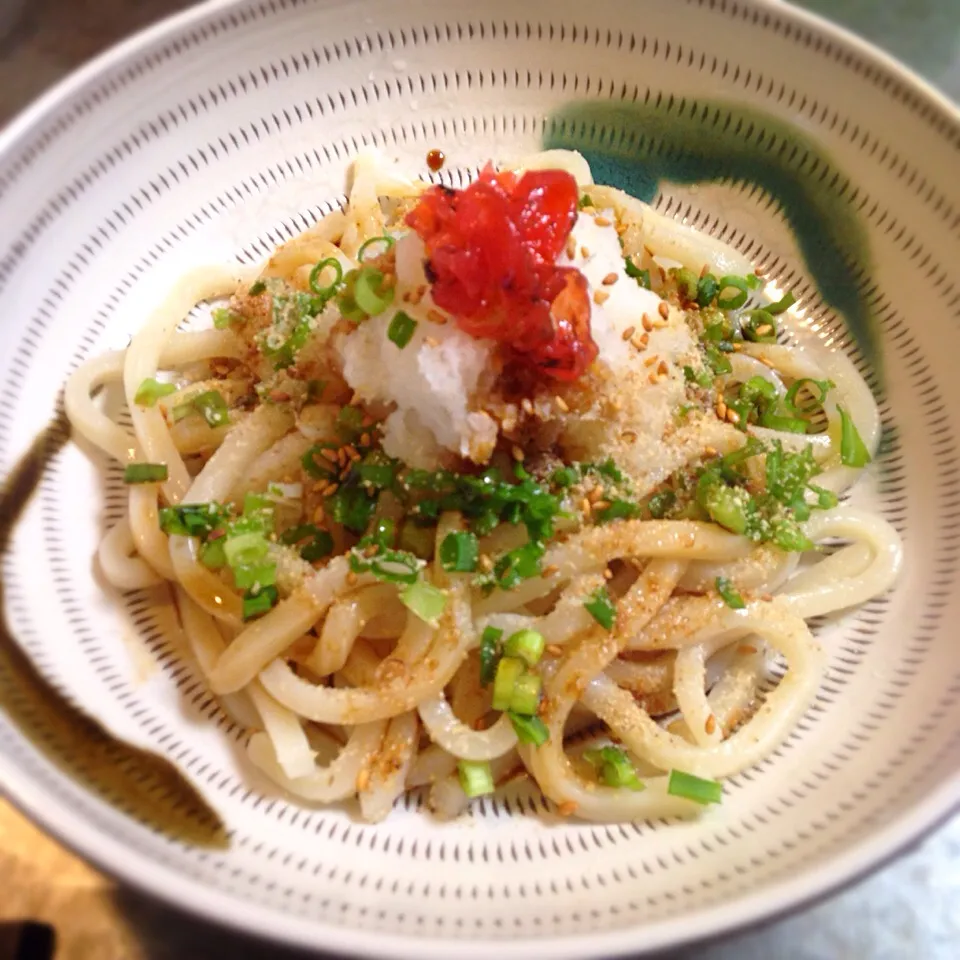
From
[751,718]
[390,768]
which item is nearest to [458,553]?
[390,768]

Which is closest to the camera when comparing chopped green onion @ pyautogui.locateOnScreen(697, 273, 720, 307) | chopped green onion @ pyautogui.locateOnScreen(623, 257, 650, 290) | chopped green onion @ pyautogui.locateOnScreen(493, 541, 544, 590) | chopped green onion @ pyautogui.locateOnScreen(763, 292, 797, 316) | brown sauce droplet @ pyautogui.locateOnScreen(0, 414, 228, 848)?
brown sauce droplet @ pyautogui.locateOnScreen(0, 414, 228, 848)

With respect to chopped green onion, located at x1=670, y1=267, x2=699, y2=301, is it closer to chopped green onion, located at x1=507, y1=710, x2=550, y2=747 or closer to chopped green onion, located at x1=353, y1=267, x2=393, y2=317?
chopped green onion, located at x1=353, y1=267, x2=393, y2=317

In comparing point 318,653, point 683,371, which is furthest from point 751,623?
point 318,653

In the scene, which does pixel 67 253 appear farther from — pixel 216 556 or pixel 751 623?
pixel 751 623

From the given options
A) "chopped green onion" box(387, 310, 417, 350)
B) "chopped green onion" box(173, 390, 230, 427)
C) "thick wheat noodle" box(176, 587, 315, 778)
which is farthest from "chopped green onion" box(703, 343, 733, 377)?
"thick wheat noodle" box(176, 587, 315, 778)

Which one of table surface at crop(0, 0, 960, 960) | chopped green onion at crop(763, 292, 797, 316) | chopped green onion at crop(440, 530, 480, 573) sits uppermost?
chopped green onion at crop(763, 292, 797, 316)
